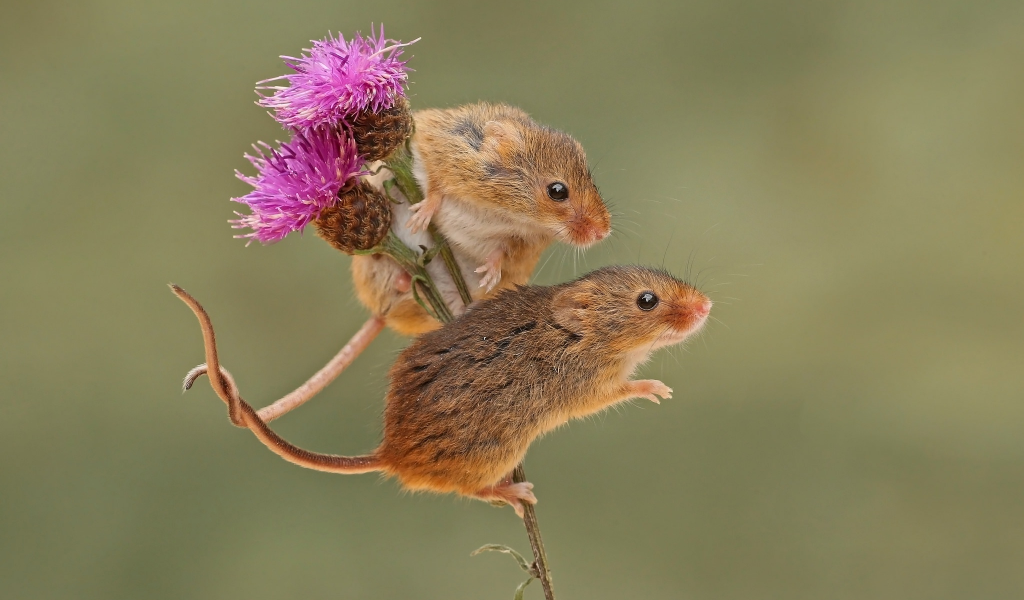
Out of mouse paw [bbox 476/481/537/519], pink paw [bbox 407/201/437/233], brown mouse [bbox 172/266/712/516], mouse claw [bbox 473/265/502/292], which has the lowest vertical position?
mouse paw [bbox 476/481/537/519]

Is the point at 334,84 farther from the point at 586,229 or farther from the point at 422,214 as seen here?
the point at 586,229

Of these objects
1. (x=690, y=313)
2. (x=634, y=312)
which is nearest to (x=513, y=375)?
(x=634, y=312)

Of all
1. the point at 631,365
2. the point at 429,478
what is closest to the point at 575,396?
the point at 631,365

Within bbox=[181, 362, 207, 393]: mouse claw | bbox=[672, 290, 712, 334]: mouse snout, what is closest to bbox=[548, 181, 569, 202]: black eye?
bbox=[672, 290, 712, 334]: mouse snout

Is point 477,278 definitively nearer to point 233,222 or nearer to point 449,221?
point 449,221

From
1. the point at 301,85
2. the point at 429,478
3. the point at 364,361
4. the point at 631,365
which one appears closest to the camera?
the point at 301,85

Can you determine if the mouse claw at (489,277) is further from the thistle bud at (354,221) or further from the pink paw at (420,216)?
the thistle bud at (354,221)

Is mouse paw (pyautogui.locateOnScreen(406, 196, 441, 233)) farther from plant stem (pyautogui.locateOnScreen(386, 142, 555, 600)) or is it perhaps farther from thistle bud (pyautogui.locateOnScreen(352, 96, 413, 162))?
thistle bud (pyautogui.locateOnScreen(352, 96, 413, 162))
